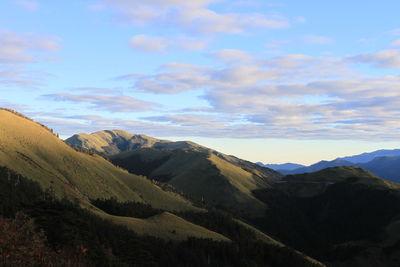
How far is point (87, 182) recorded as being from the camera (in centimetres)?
19538

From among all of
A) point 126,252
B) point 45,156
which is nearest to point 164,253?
point 126,252

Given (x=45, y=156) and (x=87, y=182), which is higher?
(x=45, y=156)

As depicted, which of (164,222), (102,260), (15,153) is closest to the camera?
(102,260)

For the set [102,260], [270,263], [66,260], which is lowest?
[270,263]

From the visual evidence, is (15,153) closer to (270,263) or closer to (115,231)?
(115,231)

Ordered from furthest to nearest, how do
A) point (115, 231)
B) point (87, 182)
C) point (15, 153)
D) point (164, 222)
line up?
point (87, 182) → point (15, 153) → point (164, 222) → point (115, 231)

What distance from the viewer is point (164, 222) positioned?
432ft

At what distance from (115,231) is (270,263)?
65401 mm

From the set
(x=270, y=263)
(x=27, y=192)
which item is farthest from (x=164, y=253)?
(x=27, y=192)

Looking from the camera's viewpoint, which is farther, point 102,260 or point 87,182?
point 87,182

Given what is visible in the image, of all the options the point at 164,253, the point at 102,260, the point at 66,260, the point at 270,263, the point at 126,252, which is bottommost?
the point at 270,263

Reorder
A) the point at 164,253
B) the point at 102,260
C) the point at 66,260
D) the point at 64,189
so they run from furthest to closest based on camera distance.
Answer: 1. the point at 64,189
2. the point at 164,253
3. the point at 102,260
4. the point at 66,260

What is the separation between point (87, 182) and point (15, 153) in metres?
36.0

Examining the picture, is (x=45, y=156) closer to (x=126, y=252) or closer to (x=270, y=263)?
(x=270, y=263)
